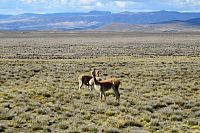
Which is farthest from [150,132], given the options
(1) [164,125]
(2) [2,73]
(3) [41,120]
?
(2) [2,73]

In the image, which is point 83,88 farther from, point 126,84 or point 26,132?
point 26,132

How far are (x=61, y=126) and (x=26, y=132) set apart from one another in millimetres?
1153

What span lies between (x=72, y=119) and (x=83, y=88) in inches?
319

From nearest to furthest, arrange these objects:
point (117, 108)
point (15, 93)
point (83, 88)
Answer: point (117, 108) < point (15, 93) < point (83, 88)

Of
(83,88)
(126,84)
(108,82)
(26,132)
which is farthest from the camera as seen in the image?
(126,84)

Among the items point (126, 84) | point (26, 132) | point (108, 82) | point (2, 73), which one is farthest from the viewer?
point (2, 73)

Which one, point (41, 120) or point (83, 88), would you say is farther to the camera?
point (83, 88)

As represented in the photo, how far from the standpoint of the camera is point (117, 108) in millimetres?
14750

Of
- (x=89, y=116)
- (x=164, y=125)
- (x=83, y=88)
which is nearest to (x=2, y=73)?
(x=83, y=88)

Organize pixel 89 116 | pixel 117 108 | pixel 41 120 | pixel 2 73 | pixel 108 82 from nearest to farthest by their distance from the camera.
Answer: pixel 41 120, pixel 89 116, pixel 117 108, pixel 108 82, pixel 2 73

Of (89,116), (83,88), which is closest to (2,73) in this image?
(83,88)

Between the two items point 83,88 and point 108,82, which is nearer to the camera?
point 108,82

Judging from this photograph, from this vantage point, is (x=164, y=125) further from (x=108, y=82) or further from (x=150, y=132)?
(x=108, y=82)

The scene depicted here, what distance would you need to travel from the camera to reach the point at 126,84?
74.8 ft
